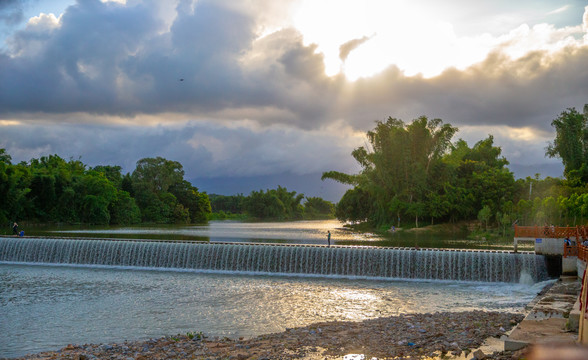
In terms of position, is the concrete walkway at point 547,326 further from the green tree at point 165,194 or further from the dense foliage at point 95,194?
the green tree at point 165,194

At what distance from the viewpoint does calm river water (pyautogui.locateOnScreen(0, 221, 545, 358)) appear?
1148 centimetres

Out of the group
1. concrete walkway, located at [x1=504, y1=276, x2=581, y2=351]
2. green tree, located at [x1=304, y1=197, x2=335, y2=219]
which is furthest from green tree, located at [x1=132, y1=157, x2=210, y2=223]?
concrete walkway, located at [x1=504, y1=276, x2=581, y2=351]

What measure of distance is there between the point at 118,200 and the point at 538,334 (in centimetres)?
6761

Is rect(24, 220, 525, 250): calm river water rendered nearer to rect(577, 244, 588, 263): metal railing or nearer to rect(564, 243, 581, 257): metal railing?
rect(564, 243, 581, 257): metal railing

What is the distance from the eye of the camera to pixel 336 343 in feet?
29.9

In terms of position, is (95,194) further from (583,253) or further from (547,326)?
(547,326)

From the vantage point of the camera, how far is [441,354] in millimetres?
7906

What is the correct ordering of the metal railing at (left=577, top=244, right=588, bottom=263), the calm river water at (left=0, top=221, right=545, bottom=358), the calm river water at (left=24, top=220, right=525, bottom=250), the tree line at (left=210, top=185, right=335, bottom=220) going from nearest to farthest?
A: the calm river water at (left=0, top=221, right=545, bottom=358) < the metal railing at (left=577, top=244, right=588, bottom=263) < the calm river water at (left=24, top=220, right=525, bottom=250) < the tree line at (left=210, top=185, right=335, bottom=220)

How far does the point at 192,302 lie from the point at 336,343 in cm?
696

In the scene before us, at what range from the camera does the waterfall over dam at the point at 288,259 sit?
747 inches

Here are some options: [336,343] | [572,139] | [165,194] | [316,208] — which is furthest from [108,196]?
[316,208]

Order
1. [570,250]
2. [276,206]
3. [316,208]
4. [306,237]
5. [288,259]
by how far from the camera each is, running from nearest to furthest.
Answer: [570,250]
[288,259]
[306,237]
[276,206]
[316,208]

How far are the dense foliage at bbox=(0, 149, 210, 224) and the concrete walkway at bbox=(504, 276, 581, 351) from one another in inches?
2027

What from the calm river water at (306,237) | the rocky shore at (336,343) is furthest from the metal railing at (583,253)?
the calm river water at (306,237)
